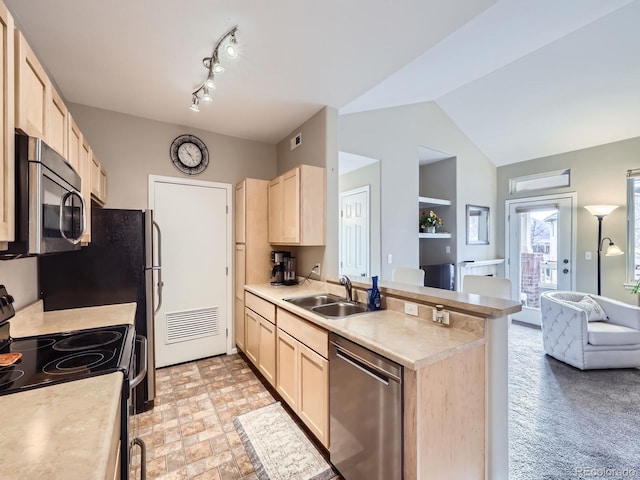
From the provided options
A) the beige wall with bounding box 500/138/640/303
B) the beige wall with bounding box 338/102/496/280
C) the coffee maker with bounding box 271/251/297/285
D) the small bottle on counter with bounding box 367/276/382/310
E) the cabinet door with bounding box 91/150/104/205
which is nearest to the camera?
the small bottle on counter with bounding box 367/276/382/310

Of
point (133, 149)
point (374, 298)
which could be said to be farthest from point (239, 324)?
point (133, 149)

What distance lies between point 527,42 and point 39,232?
3.80 metres

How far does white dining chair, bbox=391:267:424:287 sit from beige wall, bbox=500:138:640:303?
3100 mm

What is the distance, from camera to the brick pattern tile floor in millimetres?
1751

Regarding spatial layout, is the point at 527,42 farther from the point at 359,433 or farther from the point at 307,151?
the point at 359,433

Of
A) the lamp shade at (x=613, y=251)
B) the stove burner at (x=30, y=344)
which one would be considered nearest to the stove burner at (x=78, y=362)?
the stove burner at (x=30, y=344)

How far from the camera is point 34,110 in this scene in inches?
45.4

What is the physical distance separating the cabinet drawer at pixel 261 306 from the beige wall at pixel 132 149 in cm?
150

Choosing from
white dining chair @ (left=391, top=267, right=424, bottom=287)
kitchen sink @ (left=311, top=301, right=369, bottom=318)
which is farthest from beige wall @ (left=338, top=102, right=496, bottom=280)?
kitchen sink @ (left=311, top=301, right=369, bottom=318)

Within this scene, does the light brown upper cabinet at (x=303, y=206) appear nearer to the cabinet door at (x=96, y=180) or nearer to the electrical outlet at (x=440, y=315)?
the electrical outlet at (x=440, y=315)

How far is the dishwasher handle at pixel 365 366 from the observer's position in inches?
53.0

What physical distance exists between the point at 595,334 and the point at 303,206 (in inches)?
132

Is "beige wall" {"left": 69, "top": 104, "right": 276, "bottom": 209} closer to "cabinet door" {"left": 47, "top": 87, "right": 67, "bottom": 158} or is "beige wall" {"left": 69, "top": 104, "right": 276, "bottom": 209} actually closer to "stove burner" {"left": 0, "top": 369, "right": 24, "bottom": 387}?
"cabinet door" {"left": 47, "top": 87, "right": 67, "bottom": 158}

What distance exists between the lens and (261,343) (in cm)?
276
